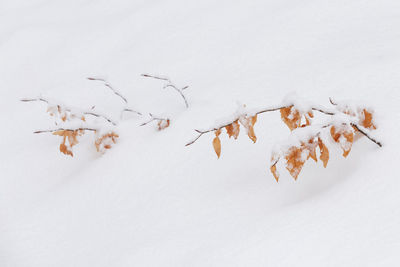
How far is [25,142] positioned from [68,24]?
1.09 metres

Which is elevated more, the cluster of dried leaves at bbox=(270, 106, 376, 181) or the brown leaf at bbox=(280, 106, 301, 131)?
the brown leaf at bbox=(280, 106, 301, 131)

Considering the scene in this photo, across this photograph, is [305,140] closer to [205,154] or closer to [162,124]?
[205,154]

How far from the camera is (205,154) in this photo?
4.82 ft

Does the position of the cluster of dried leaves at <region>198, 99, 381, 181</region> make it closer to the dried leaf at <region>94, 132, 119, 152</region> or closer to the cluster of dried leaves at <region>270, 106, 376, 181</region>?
the cluster of dried leaves at <region>270, 106, 376, 181</region>

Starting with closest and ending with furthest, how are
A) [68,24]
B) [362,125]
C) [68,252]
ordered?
[362,125], [68,252], [68,24]

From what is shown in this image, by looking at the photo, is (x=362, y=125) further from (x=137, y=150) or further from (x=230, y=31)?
(x=230, y=31)

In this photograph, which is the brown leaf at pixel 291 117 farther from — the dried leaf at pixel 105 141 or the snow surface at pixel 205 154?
the dried leaf at pixel 105 141

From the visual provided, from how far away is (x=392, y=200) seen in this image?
1005 millimetres

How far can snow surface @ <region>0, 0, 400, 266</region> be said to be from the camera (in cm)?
106

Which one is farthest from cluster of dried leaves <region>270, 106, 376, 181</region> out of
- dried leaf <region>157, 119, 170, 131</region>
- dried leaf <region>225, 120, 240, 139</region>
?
dried leaf <region>157, 119, 170, 131</region>

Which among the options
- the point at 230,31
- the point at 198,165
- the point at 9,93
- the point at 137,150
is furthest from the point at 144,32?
the point at 198,165

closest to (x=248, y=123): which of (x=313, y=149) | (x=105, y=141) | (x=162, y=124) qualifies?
(x=313, y=149)

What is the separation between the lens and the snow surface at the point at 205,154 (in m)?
1.06

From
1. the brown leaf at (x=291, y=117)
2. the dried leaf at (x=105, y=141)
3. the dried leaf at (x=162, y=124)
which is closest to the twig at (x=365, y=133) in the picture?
the brown leaf at (x=291, y=117)
